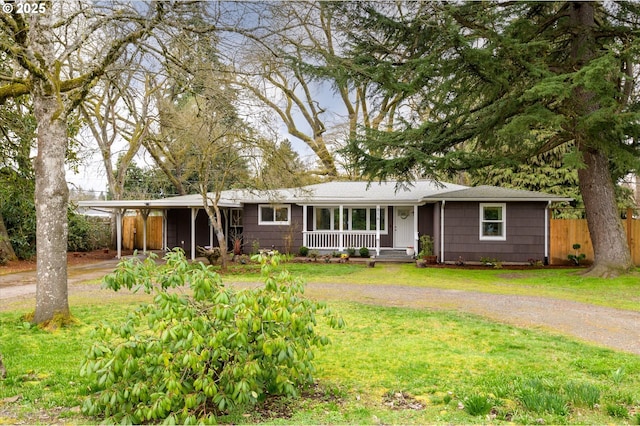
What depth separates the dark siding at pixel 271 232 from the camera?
65.7ft

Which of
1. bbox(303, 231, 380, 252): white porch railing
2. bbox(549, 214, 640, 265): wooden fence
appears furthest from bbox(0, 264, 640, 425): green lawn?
bbox(303, 231, 380, 252): white porch railing

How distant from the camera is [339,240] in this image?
19.9 meters

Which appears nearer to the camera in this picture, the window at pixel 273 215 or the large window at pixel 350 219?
the window at pixel 273 215

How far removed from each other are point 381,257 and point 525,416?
613 inches

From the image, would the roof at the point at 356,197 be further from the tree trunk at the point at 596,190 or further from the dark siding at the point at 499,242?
the tree trunk at the point at 596,190

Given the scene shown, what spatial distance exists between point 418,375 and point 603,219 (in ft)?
37.9

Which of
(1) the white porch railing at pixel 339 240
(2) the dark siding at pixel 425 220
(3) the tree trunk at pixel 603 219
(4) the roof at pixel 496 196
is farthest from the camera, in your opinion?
(1) the white porch railing at pixel 339 240

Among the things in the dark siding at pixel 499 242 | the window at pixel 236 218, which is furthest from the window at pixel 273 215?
the dark siding at pixel 499 242

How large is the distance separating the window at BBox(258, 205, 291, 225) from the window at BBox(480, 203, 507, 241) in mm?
7924

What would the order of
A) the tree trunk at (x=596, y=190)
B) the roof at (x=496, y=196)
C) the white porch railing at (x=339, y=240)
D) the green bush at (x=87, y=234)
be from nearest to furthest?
the tree trunk at (x=596, y=190)
the roof at (x=496, y=196)
the white porch railing at (x=339, y=240)
the green bush at (x=87, y=234)

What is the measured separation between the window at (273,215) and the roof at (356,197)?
61cm

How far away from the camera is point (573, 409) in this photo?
12.2 ft
